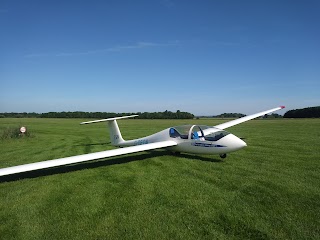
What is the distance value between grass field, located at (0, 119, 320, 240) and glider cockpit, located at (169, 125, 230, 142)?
4.11ft

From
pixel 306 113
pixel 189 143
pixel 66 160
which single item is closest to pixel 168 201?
pixel 66 160

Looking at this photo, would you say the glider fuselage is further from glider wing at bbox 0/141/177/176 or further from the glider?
glider wing at bbox 0/141/177/176

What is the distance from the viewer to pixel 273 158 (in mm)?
12953

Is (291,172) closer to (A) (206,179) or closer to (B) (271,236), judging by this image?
(A) (206,179)

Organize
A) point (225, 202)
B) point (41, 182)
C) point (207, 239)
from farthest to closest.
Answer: point (41, 182) < point (225, 202) < point (207, 239)

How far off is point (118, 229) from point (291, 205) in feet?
14.8

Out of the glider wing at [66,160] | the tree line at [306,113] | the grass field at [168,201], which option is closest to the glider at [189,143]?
the glider wing at [66,160]

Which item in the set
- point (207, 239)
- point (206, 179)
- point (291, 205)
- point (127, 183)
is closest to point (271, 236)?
point (207, 239)

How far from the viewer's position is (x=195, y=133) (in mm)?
13328

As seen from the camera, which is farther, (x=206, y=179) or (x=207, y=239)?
(x=206, y=179)

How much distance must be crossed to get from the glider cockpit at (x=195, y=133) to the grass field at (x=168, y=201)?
49.3 inches

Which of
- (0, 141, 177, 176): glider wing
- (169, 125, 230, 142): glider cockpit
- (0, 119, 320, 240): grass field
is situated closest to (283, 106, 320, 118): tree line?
(169, 125, 230, 142): glider cockpit

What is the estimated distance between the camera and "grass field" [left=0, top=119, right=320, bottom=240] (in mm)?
5613

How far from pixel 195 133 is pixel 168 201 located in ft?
21.3
